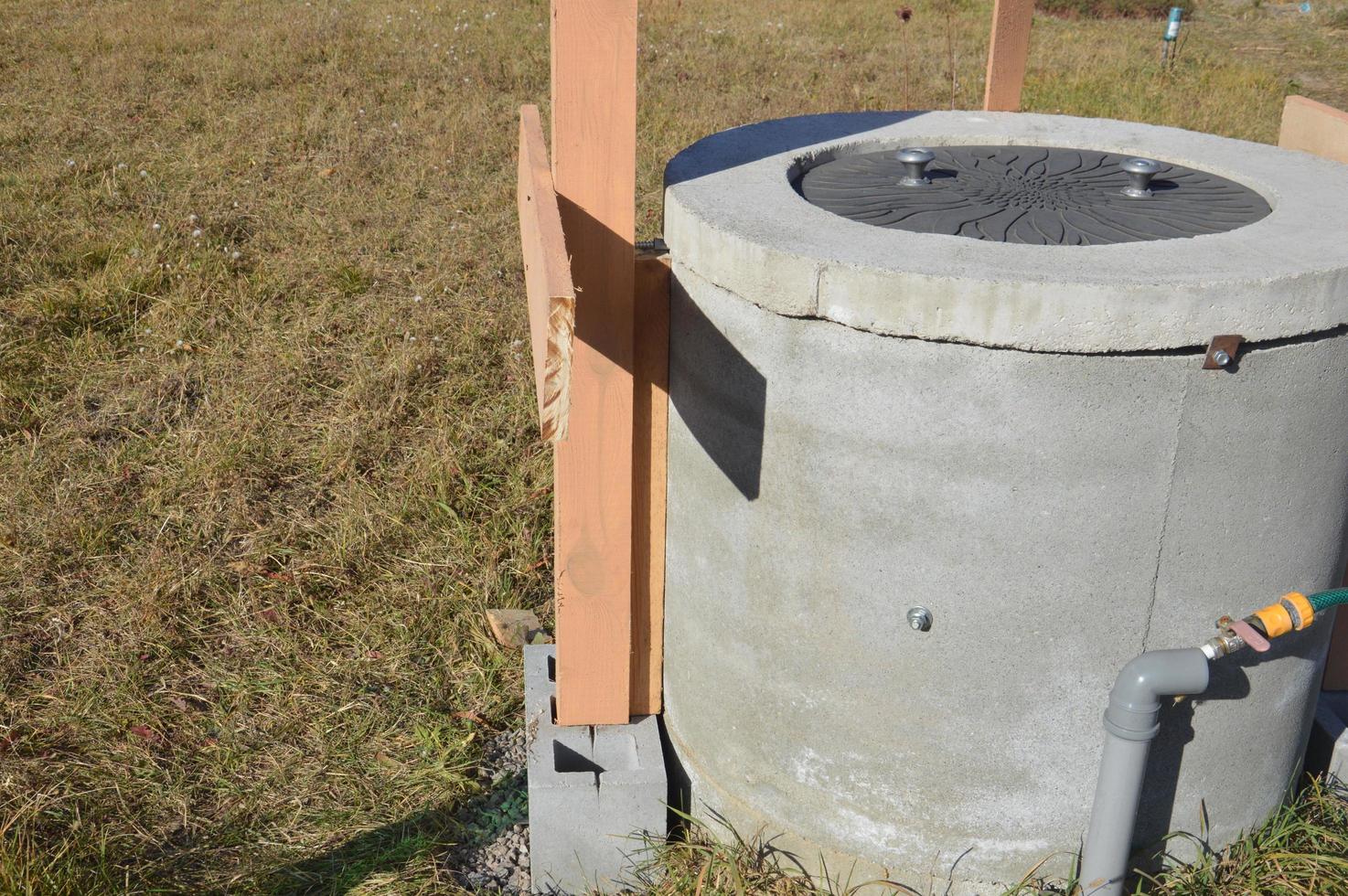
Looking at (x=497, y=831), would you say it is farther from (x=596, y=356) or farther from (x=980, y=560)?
(x=980, y=560)

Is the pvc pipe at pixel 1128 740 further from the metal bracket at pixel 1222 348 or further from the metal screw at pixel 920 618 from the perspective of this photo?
the metal bracket at pixel 1222 348

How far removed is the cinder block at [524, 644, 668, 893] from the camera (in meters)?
2.82

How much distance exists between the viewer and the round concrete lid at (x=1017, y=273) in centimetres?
214

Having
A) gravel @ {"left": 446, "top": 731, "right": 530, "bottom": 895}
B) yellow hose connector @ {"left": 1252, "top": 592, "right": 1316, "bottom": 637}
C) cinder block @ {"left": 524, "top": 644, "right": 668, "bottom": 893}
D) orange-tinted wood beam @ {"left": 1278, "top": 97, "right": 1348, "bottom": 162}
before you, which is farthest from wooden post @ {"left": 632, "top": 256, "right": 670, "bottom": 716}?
orange-tinted wood beam @ {"left": 1278, "top": 97, "right": 1348, "bottom": 162}

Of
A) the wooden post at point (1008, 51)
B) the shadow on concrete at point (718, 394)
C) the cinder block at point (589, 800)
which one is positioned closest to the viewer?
the shadow on concrete at point (718, 394)

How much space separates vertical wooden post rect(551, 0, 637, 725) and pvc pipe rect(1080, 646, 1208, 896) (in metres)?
1.10

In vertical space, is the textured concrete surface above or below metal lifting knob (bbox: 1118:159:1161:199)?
below

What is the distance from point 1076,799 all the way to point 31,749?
2624 mm

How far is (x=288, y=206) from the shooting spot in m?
6.76

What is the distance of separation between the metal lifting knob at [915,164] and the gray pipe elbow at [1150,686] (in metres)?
1.28

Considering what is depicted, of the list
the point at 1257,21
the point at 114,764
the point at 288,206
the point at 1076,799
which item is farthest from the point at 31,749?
the point at 1257,21

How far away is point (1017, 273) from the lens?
2182mm

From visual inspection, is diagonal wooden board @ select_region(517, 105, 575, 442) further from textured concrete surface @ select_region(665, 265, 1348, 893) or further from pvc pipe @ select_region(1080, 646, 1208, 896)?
pvc pipe @ select_region(1080, 646, 1208, 896)

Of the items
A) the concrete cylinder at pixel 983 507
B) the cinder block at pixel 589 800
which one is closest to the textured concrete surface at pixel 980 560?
the concrete cylinder at pixel 983 507
